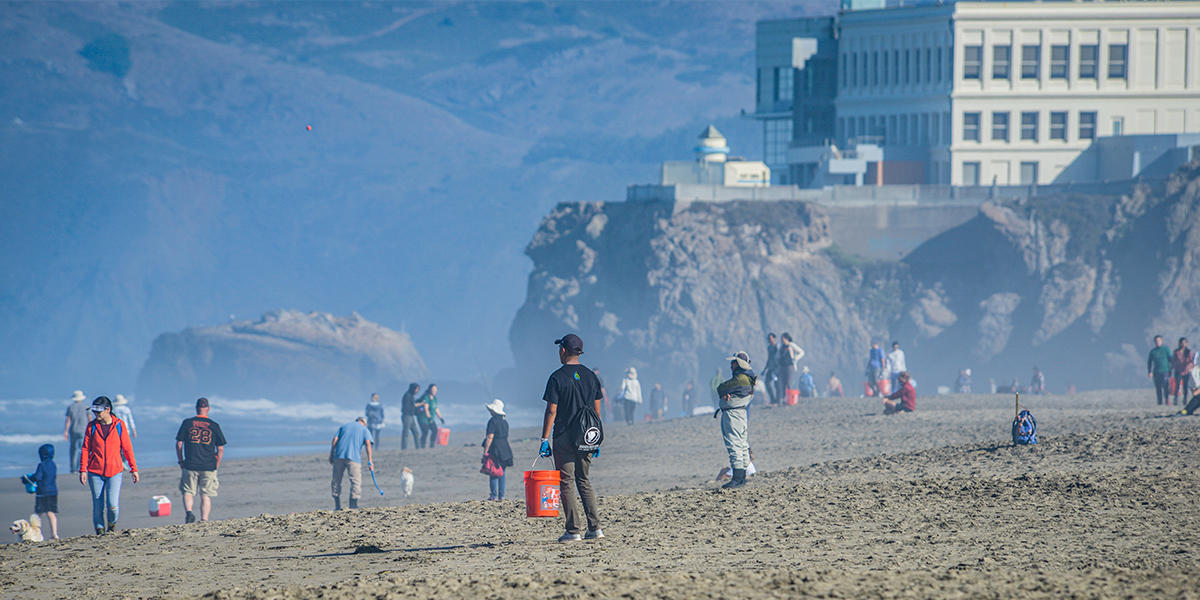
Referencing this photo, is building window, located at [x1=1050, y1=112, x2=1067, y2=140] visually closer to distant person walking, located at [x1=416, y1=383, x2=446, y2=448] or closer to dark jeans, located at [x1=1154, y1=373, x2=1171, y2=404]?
dark jeans, located at [x1=1154, y1=373, x2=1171, y2=404]

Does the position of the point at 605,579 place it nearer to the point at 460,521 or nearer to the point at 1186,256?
the point at 460,521

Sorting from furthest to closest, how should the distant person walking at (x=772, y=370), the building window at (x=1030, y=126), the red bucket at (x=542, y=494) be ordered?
the building window at (x=1030, y=126), the distant person walking at (x=772, y=370), the red bucket at (x=542, y=494)

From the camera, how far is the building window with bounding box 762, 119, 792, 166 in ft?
262

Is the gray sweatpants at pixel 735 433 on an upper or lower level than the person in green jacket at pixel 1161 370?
lower

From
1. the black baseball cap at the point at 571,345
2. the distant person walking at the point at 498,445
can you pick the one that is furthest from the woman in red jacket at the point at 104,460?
the black baseball cap at the point at 571,345

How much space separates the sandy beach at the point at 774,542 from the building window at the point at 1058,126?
48.7 meters

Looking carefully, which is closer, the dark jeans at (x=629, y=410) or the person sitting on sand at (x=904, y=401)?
the person sitting on sand at (x=904, y=401)

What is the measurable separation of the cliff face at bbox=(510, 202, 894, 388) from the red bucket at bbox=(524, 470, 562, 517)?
178 feet

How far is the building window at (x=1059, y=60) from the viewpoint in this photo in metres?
68.7

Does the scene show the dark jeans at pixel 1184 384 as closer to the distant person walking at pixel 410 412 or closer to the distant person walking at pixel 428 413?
the distant person walking at pixel 428 413

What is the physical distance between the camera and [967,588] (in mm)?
10109

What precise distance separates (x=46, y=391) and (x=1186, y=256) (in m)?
136

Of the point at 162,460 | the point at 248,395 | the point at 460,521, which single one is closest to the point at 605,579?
the point at 460,521

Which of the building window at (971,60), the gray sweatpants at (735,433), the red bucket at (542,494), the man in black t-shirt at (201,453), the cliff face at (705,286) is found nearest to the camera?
the red bucket at (542,494)
